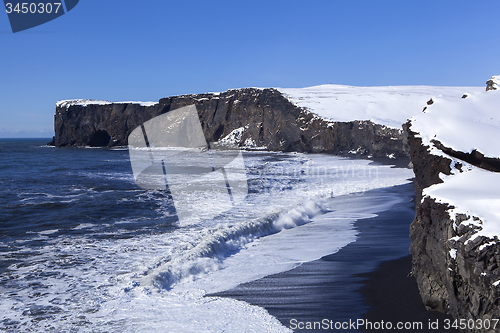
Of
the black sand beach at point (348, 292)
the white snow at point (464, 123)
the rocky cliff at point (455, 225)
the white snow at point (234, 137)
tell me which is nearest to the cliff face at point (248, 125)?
the white snow at point (234, 137)

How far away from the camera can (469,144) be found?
428 cm

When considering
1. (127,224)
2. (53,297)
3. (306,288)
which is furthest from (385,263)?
(127,224)

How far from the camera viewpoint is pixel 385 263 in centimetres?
526

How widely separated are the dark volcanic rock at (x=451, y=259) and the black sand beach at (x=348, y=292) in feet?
1.00

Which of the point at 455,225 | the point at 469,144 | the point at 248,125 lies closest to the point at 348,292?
the point at 455,225

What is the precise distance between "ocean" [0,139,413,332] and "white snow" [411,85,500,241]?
209 centimetres

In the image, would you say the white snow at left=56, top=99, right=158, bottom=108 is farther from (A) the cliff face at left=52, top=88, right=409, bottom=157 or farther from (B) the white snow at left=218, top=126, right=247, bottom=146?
(B) the white snow at left=218, top=126, right=247, bottom=146

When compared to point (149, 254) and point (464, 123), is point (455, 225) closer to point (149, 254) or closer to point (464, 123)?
point (464, 123)

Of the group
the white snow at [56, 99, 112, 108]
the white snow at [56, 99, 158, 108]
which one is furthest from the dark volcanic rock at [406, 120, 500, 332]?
the white snow at [56, 99, 112, 108]

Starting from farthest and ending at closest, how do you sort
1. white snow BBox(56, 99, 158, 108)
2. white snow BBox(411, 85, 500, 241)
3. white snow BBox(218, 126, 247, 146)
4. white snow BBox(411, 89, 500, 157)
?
white snow BBox(56, 99, 158, 108), white snow BBox(218, 126, 247, 146), white snow BBox(411, 89, 500, 157), white snow BBox(411, 85, 500, 241)

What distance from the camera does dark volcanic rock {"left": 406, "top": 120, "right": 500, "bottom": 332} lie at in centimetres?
267

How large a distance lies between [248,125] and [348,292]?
4729 cm

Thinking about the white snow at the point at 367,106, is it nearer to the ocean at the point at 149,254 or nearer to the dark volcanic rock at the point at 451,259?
the ocean at the point at 149,254

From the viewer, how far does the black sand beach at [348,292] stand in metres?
3.70
